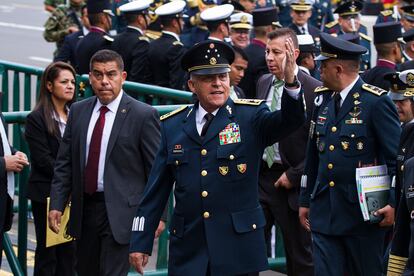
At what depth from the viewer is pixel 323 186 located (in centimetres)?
890

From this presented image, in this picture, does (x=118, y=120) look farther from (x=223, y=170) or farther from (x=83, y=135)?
(x=223, y=170)

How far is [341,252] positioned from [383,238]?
0.32 metres

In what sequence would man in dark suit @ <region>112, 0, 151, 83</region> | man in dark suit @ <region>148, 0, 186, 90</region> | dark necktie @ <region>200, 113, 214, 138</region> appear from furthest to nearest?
man in dark suit @ <region>112, 0, 151, 83</region>
man in dark suit @ <region>148, 0, 186, 90</region>
dark necktie @ <region>200, 113, 214, 138</region>

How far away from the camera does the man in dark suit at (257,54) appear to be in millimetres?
13305

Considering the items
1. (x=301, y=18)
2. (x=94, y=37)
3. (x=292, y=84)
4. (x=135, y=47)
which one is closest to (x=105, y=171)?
(x=292, y=84)

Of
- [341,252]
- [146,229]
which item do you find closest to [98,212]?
[146,229]

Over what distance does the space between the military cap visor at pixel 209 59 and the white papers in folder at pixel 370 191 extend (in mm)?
1315

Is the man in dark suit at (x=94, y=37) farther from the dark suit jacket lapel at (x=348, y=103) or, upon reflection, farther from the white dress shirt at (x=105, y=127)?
the dark suit jacket lapel at (x=348, y=103)

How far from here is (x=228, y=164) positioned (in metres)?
7.87

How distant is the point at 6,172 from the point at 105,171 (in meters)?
0.77

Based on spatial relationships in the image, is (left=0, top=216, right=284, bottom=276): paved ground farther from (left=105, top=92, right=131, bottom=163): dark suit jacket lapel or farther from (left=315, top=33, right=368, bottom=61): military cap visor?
(left=315, top=33, right=368, bottom=61): military cap visor

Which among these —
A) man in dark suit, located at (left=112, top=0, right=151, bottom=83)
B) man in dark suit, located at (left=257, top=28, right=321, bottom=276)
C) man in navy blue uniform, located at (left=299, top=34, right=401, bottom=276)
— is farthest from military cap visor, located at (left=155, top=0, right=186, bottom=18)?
man in navy blue uniform, located at (left=299, top=34, right=401, bottom=276)

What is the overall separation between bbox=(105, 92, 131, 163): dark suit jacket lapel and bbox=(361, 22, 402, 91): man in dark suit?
2989mm

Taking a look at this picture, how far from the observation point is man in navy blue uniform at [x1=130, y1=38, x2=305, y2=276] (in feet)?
25.7
